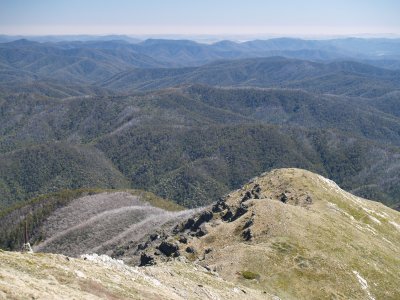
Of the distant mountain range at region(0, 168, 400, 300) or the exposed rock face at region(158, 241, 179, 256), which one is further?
the exposed rock face at region(158, 241, 179, 256)

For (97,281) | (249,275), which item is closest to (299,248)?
(249,275)

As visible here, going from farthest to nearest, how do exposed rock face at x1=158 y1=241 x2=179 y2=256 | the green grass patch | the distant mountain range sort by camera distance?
exposed rock face at x1=158 y1=241 x2=179 y2=256 → the green grass patch → the distant mountain range

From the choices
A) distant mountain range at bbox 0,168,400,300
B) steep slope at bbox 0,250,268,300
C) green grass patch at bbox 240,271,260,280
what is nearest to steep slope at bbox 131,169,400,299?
green grass patch at bbox 240,271,260,280

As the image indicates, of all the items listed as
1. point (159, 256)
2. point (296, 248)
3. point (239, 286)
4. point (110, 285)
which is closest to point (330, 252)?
point (296, 248)

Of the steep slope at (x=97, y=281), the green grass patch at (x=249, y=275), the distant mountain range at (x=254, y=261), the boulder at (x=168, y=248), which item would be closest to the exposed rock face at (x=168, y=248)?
the boulder at (x=168, y=248)

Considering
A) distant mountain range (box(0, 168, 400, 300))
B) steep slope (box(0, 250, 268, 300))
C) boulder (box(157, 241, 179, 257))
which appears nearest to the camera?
steep slope (box(0, 250, 268, 300))

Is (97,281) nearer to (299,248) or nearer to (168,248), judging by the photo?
(299,248)

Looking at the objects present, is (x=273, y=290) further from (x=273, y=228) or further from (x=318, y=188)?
(x=318, y=188)

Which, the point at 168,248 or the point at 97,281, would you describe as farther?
the point at 168,248

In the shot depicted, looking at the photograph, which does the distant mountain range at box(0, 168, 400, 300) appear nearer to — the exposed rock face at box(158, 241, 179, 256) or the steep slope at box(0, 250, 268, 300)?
the steep slope at box(0, 250, 268, 300)
